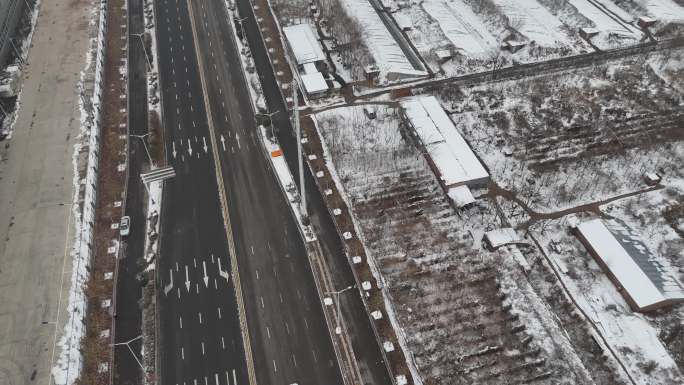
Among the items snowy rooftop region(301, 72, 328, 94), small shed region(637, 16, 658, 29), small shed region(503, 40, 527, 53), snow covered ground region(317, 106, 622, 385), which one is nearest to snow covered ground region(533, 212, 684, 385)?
snow covered ground region(317, 106, 622, 385)

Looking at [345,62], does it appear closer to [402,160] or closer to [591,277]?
[402,160]

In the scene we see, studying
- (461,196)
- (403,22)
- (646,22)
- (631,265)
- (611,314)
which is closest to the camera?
(611,314)

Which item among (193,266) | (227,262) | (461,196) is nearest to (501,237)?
(461,196)

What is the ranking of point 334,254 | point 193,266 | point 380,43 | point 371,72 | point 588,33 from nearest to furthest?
point 193,266 < point 334,254 < point 371,72 < point 380,43 < point 588,33

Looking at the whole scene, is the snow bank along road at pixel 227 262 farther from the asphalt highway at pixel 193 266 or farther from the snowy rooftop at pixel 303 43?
the snowy rooftop at pixel 303 43

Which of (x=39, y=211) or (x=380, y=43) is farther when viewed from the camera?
(x=380, y=43)

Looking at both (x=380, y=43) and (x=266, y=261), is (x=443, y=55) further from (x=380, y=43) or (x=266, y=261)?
(x=266, y=261)
